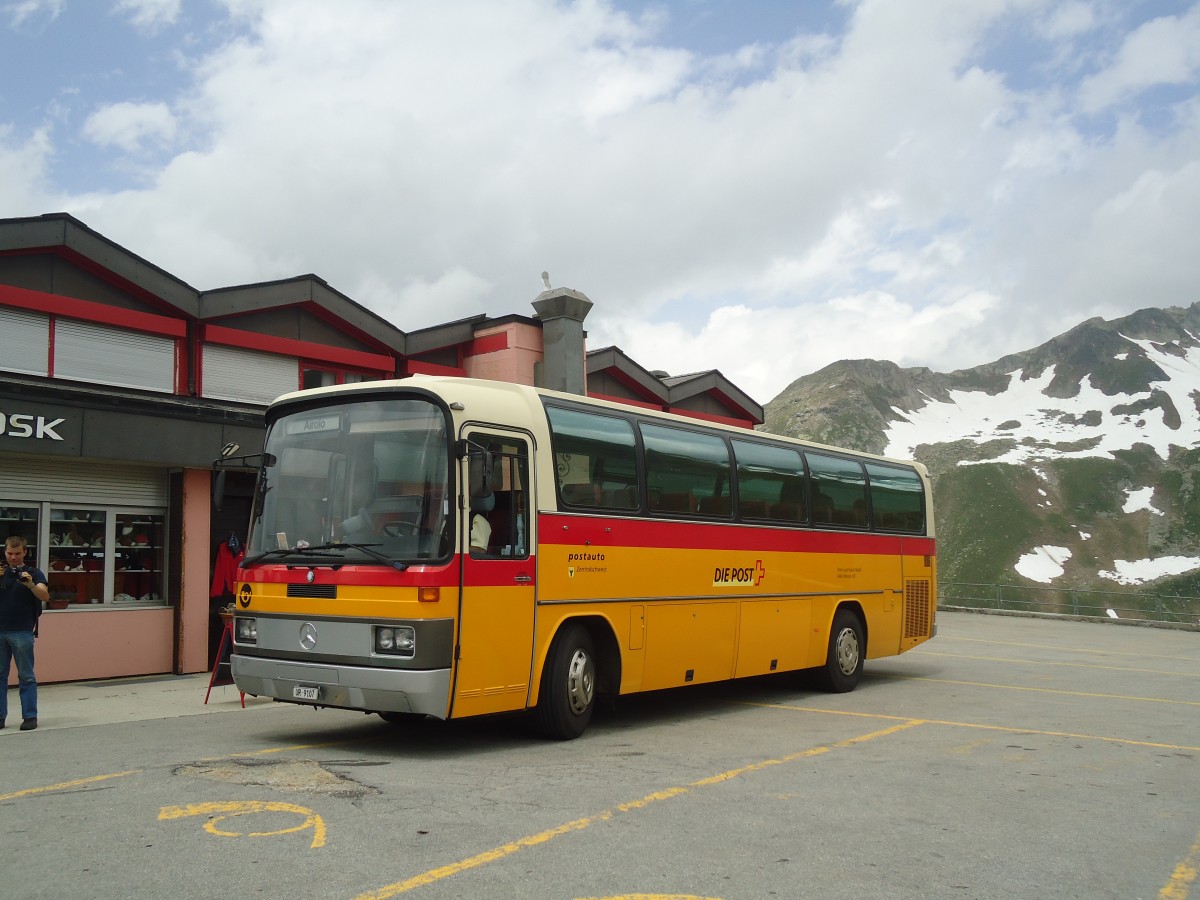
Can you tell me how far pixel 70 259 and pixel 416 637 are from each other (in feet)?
32.6

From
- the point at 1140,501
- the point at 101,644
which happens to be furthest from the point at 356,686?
the point at 1140,501

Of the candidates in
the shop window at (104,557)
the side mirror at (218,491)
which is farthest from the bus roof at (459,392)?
the shop window at (104,557)

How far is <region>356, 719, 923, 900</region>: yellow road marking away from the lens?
5.25 m

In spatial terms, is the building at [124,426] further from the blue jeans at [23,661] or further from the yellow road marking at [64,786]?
the yellow road marking at [64,786]

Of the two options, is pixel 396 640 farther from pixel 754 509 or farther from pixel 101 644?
pixel 101 644

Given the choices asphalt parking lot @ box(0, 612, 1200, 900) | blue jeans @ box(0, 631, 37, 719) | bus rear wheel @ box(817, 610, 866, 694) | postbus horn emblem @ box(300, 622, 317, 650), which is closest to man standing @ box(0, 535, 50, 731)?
blue jeans @ box(0, 631, 37, 719)

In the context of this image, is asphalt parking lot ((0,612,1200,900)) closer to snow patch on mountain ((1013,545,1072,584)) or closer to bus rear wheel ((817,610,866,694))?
bus rear wheel ((817,610,866,694))

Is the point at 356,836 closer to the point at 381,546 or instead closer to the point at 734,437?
the point at 381,546

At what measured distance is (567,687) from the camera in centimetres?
975

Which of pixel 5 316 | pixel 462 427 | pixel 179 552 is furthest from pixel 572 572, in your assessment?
pixel 5 316

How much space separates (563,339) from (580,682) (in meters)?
13.2

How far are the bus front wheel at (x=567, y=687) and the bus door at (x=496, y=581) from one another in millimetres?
384

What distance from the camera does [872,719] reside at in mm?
11656

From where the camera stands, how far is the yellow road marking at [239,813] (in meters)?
6.08
